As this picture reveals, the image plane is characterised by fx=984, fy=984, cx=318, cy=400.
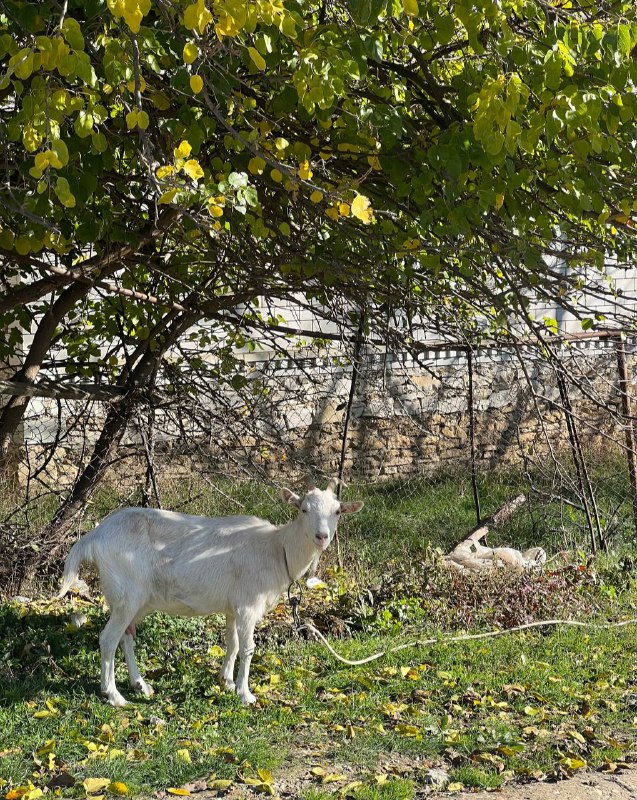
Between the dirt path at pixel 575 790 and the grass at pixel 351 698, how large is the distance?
10 cm

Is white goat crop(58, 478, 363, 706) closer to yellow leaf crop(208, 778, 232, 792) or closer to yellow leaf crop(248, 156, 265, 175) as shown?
yellow leaf crop(208, 778, 232, 792)

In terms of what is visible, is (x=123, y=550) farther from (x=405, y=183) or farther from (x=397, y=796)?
(x=405, y=183)

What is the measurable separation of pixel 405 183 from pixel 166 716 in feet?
10.8

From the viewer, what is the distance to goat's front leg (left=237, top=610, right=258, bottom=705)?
5891 millimetres

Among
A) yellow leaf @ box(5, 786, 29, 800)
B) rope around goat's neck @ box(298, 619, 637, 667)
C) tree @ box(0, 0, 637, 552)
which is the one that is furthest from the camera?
rope around goat's neck @ box(298, 619, 637, 667)

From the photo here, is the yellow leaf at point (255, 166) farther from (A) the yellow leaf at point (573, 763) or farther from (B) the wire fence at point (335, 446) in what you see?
(A) the yellow leaf at point (573, 763)

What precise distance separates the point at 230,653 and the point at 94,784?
5.91 ft

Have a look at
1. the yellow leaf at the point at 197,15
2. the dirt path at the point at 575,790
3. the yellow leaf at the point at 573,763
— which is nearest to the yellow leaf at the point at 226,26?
the yellow leaf at the point at 197,15

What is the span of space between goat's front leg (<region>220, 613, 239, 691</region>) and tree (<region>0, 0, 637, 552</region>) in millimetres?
2330

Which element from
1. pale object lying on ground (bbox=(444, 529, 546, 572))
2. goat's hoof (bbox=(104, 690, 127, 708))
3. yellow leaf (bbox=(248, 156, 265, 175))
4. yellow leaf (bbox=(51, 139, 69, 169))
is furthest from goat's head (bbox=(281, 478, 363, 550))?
yellow leaf (bbox=(51, 139, 69, 169))

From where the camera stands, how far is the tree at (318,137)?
151 inches

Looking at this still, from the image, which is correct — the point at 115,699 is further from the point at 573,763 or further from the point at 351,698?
the point at 573,763

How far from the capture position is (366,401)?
12.3 m

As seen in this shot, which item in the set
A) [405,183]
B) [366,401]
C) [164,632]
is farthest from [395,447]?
[405,183]
